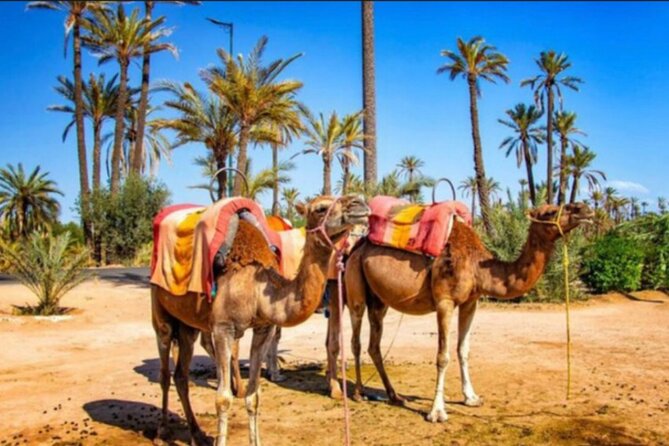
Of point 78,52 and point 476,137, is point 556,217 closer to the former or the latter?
point 476,137

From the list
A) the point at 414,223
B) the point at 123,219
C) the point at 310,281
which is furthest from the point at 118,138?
the point at 310,281

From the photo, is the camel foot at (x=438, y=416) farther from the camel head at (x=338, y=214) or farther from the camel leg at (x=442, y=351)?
the camel head at (x=338, y=214)

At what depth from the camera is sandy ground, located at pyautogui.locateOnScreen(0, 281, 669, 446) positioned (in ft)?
20.6

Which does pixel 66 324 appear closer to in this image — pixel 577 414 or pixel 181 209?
pixel 181 209

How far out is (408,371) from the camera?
9.41m

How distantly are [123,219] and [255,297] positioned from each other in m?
28.3

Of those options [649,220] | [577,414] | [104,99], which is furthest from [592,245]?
[104,99]

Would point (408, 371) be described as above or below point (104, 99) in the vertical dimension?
below

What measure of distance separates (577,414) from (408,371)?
309cm

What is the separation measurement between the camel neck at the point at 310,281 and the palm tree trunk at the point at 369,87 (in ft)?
55.7

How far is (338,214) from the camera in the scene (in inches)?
188

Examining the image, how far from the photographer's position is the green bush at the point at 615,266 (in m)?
19.9

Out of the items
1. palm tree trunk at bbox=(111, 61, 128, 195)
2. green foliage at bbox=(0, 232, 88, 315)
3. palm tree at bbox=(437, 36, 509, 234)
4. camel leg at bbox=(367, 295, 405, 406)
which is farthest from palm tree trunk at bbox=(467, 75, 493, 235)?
camel leg at bbox=(367, 295, 405, 406)

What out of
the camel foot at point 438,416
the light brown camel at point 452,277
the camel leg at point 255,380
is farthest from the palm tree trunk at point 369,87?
the camel leg at point 255,380
